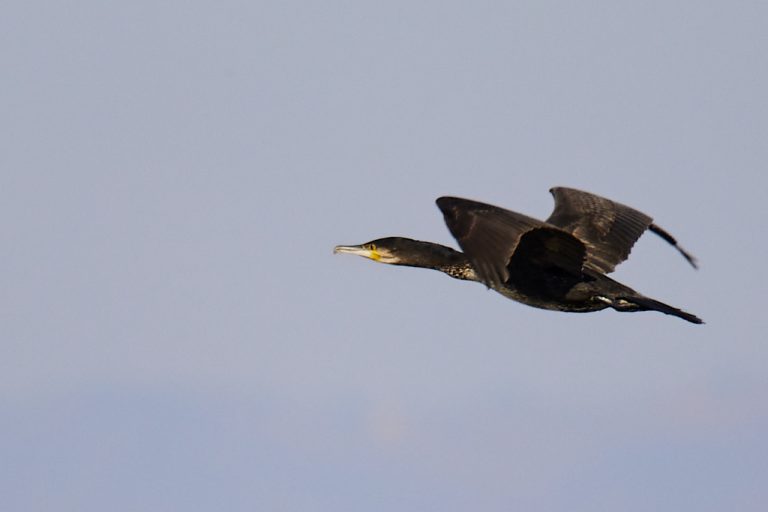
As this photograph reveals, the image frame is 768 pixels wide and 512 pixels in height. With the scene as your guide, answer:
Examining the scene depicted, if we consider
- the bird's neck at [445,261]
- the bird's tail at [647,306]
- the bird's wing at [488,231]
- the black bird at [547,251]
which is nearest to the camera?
the bird's wing at [488,231]

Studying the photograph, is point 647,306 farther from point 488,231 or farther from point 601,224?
point 488,231

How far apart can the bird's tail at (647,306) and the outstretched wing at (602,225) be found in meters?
0.99

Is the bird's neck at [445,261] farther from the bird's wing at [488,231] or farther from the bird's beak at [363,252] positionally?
the bird's wing at [488,231]

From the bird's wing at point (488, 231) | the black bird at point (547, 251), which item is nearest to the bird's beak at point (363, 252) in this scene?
the black bird at point (547, 251)

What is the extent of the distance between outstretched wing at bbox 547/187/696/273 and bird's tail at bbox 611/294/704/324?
3.24 feet

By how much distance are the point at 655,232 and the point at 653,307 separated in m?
2.90

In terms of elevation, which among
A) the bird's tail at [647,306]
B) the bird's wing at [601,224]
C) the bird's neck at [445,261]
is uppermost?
the bird's wing at [601,224]

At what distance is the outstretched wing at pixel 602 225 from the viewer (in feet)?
67.1

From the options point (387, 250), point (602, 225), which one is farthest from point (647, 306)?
point (387, 250)

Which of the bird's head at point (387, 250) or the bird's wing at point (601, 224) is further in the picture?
the bird's wing at point (601, 224)

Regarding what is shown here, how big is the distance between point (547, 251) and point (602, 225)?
99.4 inches

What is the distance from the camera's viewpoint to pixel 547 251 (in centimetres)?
1850

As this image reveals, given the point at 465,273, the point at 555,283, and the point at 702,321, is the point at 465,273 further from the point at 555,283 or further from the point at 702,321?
the point at 702,321

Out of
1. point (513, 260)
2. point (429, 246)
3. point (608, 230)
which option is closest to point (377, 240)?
point (429, 246)
